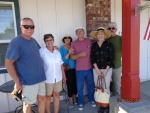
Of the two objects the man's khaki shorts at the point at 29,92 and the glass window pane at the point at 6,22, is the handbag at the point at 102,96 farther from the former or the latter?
the glass window pane at the point at 6,22

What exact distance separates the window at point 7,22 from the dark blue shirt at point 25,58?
1.04 metres

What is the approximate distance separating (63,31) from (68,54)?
2.12 ft

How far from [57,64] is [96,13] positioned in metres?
1.52

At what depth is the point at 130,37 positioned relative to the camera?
2.32 meters

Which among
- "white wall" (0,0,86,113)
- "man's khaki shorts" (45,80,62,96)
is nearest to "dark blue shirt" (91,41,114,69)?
"man's khaki shorts" (45,80,62,96)

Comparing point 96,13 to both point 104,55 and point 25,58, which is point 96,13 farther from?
point 25,58

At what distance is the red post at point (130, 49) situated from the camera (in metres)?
2.29

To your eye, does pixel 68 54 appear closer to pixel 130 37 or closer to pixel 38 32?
pixel 38 32

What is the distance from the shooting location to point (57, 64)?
2.72 m

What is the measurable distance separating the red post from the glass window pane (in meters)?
2.01

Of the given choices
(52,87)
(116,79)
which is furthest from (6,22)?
(116,79)

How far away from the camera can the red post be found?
7.52 ft

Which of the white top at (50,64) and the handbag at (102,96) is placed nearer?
the white top at (50,64)

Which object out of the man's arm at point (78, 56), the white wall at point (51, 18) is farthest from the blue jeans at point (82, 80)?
the white wall at point (51, 18)
